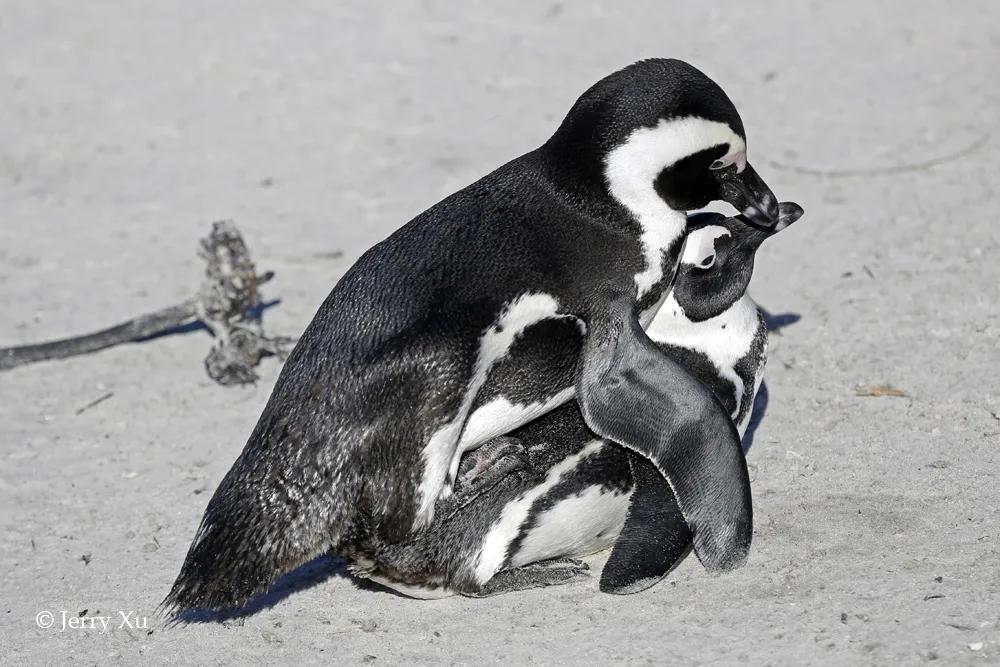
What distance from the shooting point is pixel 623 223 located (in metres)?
3.57

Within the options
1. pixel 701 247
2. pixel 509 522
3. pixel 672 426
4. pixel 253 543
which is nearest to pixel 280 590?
pixel 253 543

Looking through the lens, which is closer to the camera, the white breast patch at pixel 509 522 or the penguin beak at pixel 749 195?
the white breast patch at pixel 509 522

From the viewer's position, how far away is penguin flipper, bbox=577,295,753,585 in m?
3.49

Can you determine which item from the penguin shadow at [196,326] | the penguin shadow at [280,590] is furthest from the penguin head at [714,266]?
the penguin shadow at [196,326]

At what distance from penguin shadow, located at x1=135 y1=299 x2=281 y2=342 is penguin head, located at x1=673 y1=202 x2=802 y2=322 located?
208 cm

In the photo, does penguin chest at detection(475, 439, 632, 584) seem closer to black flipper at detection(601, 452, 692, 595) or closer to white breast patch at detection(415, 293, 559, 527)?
black flipper at detection(601, 452, 692, 595)

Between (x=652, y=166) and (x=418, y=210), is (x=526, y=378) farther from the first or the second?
(x=418, y=210)

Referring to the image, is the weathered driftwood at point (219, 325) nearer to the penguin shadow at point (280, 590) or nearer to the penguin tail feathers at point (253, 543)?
the penguin shadow at point (280, 590)

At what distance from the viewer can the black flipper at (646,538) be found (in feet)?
11.6

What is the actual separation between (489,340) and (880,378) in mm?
1717

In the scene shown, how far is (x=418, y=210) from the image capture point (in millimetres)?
6195

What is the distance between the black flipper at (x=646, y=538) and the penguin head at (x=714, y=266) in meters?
0.51

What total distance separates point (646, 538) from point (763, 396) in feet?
3.65

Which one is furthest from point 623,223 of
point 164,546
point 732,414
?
point 164,546
